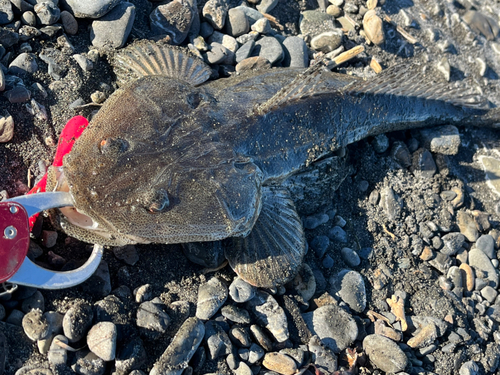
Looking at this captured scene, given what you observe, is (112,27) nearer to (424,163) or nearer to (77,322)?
(77,322)

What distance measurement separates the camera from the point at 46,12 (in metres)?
4.49

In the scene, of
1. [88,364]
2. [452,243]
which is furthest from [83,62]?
[452,243]

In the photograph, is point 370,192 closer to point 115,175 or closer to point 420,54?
point 420,54

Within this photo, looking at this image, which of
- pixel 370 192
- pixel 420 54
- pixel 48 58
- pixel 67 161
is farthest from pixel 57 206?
pixel 420 54

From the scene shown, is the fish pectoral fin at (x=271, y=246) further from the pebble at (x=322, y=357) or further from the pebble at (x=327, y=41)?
the pebble at (x=327, y=41)

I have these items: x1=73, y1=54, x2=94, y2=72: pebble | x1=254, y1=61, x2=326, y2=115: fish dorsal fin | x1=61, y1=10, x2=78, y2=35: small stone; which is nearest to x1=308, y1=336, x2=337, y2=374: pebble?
x1=254, y1=61, x2=326, y2=115: fish dorsal fin

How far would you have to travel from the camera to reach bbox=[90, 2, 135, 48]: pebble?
4758 mm

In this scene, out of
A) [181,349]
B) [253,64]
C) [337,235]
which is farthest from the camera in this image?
[253,64]

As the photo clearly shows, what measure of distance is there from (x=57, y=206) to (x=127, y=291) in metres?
0.94

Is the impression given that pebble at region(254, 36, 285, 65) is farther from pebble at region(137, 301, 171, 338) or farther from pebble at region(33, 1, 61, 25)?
pebble at region(137, 301, 171, 338)

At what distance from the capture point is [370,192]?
5.33m

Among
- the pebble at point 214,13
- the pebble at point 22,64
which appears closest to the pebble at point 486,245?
the pebble at point 214,13

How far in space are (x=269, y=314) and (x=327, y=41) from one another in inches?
140

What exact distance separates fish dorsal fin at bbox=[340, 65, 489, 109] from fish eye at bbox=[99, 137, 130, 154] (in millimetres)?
2415
